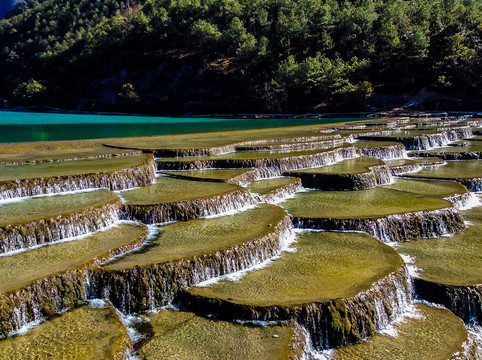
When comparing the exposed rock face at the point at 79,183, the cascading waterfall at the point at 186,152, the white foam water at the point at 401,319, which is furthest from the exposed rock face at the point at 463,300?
the cascading waterfall at the point at 186,152

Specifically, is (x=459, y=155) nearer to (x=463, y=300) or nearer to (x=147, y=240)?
(x=463, y=300)

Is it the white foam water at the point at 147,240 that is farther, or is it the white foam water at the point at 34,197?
the white foam water at the point at 34,197

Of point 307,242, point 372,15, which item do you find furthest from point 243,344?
point 372,15

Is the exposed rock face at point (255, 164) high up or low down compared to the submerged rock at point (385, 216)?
up

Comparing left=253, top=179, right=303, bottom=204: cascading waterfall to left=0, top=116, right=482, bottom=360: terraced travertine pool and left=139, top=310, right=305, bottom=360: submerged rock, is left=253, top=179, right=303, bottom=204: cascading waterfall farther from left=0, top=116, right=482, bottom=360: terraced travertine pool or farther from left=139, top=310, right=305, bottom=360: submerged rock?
left=139, top=310, right=305, bottom=360: submerged rock

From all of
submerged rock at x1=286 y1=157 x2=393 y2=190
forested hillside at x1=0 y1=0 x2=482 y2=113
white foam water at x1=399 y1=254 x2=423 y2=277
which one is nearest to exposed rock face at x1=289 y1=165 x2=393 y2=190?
submerged rock at x1=286 y1=157 x2=393 y2=190

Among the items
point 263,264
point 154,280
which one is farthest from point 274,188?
point 154,280

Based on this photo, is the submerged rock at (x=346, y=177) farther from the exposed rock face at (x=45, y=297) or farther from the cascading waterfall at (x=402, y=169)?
the exposed rock face at (x=45, y=297)
